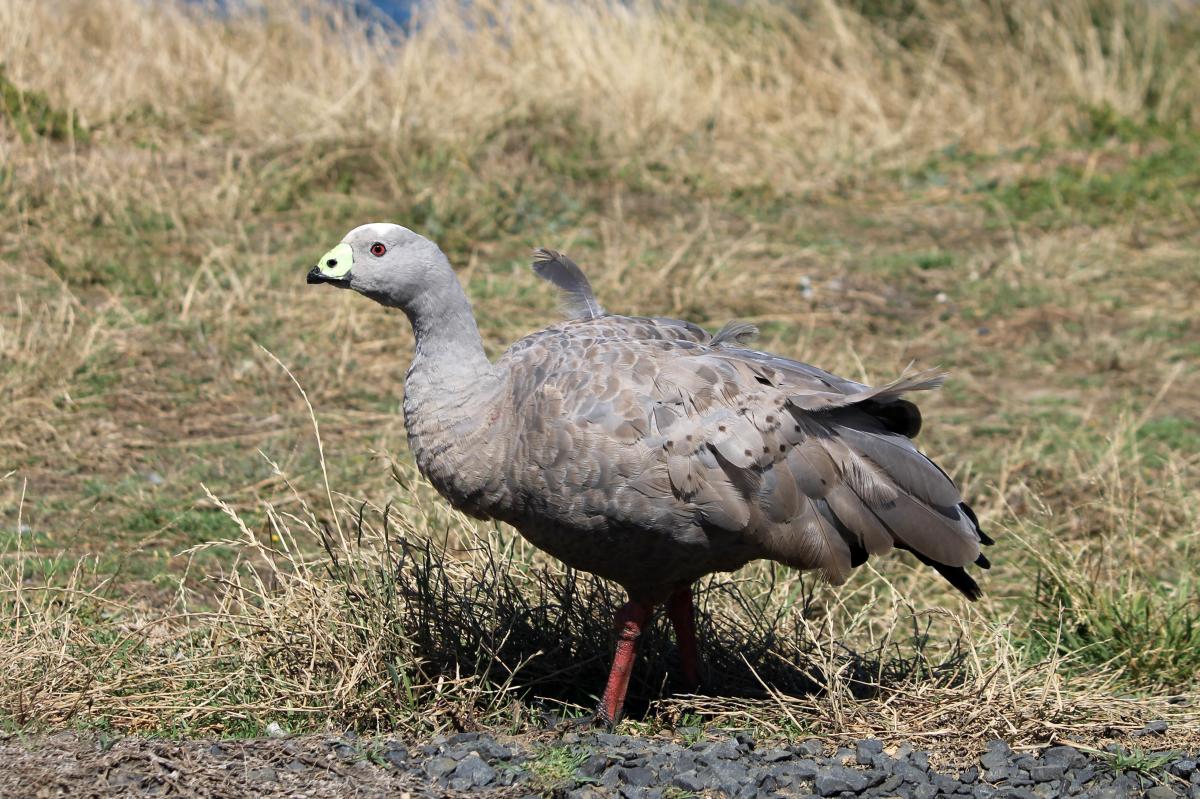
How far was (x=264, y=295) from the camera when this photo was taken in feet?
24.6

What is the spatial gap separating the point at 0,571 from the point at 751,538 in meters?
2.48

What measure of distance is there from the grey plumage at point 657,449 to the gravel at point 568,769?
54 cm

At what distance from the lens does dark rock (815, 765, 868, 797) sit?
367 cm

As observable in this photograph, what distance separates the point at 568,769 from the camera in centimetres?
370

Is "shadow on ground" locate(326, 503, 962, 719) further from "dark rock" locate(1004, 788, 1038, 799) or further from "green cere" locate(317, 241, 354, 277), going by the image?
"green cere" locate(317, 241, 354, 277)

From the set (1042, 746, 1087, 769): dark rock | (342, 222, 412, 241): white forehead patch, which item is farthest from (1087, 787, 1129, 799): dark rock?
(342, 222, 412, 241): white forehead patch

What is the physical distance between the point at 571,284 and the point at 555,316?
9.52 feet

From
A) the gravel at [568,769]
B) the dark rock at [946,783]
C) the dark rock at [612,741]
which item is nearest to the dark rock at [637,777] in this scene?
the gravel at [568,769]

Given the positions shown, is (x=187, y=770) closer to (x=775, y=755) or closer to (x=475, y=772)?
(x=475, y=772)

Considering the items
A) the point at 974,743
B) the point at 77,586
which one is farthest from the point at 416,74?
the point at 974,743

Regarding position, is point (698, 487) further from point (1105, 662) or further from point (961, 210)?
point (961, 210)

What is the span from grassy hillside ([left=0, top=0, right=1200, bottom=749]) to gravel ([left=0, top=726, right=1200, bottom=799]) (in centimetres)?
21

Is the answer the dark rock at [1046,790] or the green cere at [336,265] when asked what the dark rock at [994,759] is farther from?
the green cere at [336,265]

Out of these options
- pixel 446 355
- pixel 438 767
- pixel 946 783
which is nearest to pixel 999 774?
pixel 946 783
